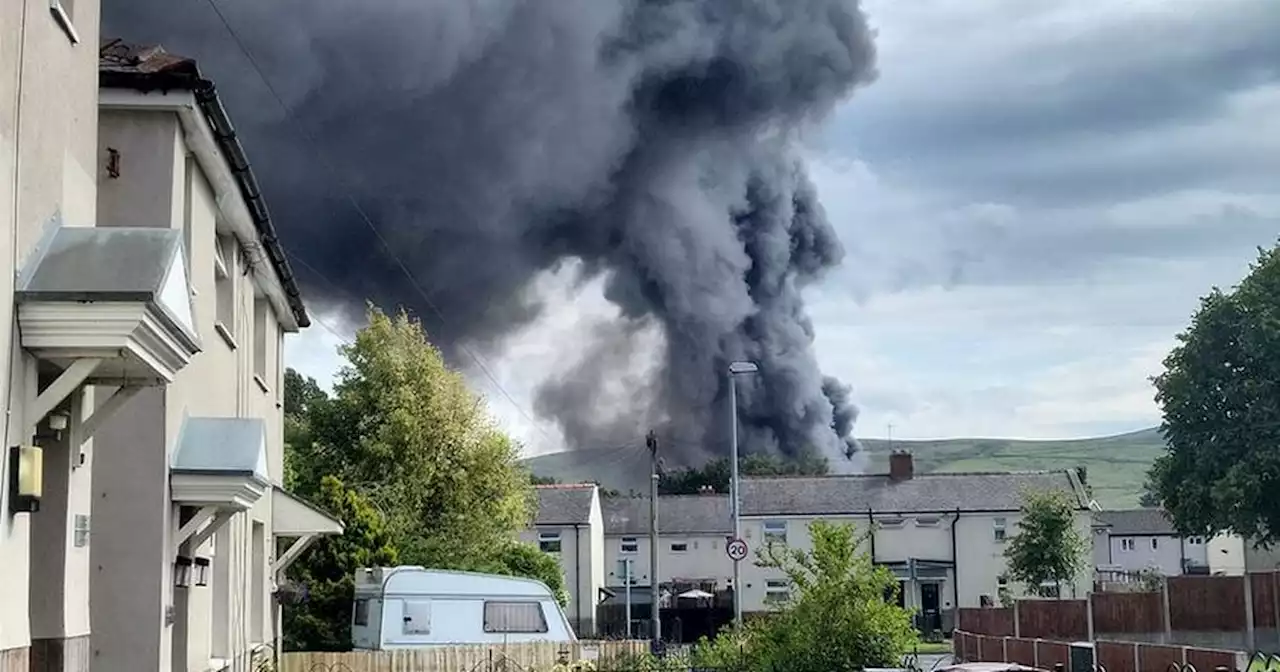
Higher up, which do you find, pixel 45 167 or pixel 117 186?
pixel 117 186

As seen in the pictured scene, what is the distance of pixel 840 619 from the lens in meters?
24.0

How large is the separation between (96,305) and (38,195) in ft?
2.51

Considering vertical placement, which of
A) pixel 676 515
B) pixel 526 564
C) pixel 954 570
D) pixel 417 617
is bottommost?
pixel 954 570

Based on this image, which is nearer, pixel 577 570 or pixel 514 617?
pixel 514 617

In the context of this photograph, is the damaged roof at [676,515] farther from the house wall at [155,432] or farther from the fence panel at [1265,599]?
the house wall at [155,432]

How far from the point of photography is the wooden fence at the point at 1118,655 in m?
19.6

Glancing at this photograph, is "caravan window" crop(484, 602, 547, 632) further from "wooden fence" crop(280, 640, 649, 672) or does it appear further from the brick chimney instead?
the brick chimney

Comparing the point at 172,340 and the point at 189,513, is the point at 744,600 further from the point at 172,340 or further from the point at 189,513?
the point at 172,340

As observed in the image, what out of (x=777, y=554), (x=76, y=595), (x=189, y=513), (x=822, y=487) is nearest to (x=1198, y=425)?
(x=822, y=487)

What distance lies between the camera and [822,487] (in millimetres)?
72000

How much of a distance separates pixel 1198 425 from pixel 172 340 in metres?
52.1

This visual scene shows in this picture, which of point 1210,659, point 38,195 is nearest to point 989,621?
point 1210,659

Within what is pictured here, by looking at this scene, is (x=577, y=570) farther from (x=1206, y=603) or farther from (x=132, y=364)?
(x=132, y=364)

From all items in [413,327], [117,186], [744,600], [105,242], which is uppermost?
[413,327]
